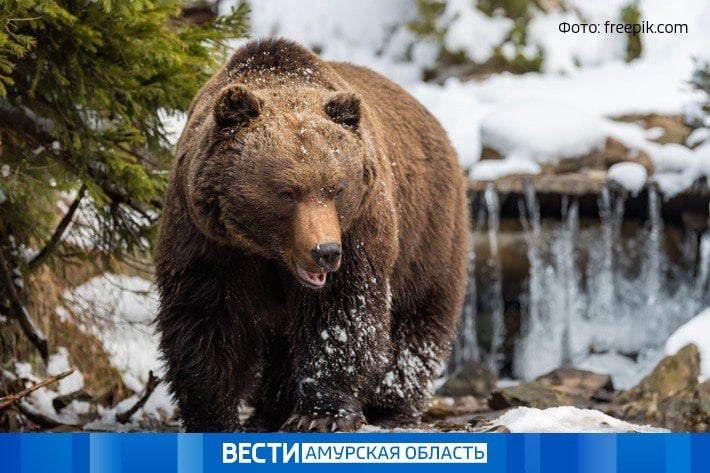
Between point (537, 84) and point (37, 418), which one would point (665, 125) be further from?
point (37, 418)

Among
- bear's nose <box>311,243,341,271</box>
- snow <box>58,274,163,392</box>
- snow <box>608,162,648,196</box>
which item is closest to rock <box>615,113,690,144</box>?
snow <box>608,162,648,196</box>

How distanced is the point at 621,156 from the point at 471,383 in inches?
181

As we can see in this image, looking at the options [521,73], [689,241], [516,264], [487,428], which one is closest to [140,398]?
[487,428]

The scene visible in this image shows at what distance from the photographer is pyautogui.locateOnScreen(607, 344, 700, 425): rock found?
8.96 metres

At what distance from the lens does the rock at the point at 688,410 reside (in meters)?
8.35

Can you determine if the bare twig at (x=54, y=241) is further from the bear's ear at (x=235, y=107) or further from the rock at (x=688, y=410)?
the rock at (x=688, y=410)

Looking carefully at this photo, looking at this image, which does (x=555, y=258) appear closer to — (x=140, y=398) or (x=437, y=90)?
(x=437, y=90)

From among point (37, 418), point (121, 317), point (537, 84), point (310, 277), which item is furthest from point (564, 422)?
point (537, 84)

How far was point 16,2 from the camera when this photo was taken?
217 inches

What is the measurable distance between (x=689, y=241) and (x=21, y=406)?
30.7 feet

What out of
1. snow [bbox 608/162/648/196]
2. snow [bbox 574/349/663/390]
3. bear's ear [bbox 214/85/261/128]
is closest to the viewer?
bear's ear [bbox 214/85/261/128]

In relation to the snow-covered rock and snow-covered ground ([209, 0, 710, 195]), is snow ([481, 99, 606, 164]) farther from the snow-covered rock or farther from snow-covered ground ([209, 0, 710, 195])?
the snow-covered rock

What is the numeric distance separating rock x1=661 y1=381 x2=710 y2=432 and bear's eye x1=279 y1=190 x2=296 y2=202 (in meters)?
4.79

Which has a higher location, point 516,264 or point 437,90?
point 437,90
